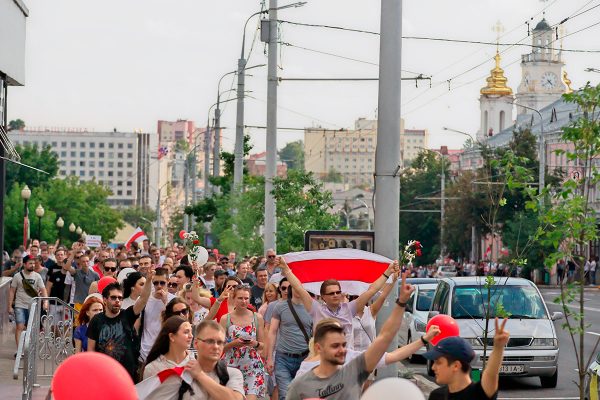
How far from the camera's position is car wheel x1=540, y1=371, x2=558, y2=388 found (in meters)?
22.0

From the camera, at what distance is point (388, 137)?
17.0 meters

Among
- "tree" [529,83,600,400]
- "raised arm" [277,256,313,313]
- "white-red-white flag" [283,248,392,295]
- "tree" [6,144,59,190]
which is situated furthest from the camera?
"tree" [6,144,59,190]

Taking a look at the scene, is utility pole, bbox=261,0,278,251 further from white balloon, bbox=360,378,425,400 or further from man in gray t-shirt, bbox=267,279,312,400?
white balloon, bbox=360,378,425,400

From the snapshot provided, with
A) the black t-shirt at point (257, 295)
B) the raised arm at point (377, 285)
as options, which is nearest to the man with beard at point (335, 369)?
the raised arm at point (377, 285)

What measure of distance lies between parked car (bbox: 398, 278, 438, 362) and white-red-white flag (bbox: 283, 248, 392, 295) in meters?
10.4

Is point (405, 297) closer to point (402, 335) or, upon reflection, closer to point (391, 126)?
point (391, 126)

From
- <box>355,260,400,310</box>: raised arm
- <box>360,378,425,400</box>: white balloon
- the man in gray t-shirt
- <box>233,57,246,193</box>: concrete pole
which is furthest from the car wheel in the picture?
<box>233,57,246,193</box>: concrete pole

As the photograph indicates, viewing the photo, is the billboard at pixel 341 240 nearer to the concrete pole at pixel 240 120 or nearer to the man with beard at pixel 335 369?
the man with beard at pixel 335 369

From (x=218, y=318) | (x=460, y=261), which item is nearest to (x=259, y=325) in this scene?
(x=218, y=318)

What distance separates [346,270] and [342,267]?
0.18 ft

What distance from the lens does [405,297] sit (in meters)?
9.16

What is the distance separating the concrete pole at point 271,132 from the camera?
3326 cm

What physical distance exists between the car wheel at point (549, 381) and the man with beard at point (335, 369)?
1373cm

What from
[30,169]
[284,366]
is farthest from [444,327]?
[30,169]
